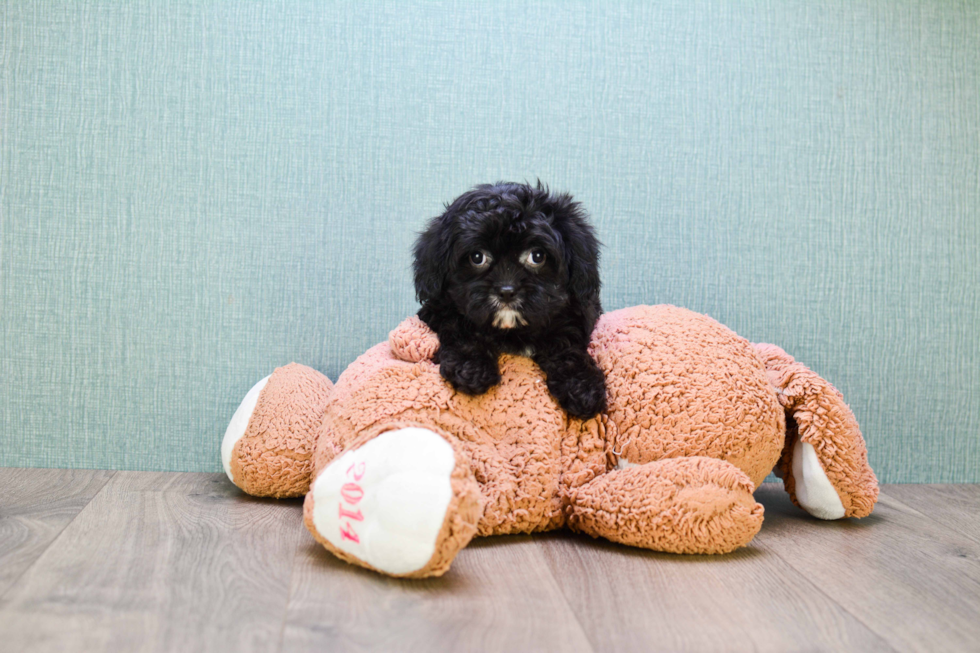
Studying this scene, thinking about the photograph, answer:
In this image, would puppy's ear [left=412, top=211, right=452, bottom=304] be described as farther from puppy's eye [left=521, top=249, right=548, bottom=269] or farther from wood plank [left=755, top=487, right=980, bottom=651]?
wood plank [left=755, top=487, right=980, bottom=651]

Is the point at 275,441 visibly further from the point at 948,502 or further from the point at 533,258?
the point at 948,502

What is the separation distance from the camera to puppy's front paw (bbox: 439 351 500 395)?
1181 mm

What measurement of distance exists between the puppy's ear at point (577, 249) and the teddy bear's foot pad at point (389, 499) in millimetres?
369

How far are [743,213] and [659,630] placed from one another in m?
1.07

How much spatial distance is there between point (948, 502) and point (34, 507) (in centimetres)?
185

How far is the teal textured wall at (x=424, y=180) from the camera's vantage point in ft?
5.05

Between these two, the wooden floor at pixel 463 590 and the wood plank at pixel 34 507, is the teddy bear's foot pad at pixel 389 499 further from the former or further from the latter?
the wood plank at pixel 34 507

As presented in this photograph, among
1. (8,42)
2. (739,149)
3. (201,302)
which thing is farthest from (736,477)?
(8,42)

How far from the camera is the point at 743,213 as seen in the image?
5.40ft

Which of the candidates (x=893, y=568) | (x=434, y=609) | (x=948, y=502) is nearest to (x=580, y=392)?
(x=434, y=609)

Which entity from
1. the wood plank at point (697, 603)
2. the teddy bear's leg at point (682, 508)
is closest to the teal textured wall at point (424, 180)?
the teddy bear's leg at point (682, 508)

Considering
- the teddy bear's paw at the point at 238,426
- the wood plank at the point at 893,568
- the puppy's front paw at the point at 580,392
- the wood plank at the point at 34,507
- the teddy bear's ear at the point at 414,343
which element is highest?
the teddy bear's ear at the point at 414,343

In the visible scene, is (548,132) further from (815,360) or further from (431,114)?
(815,360)

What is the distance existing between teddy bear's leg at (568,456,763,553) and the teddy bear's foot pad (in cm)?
32
